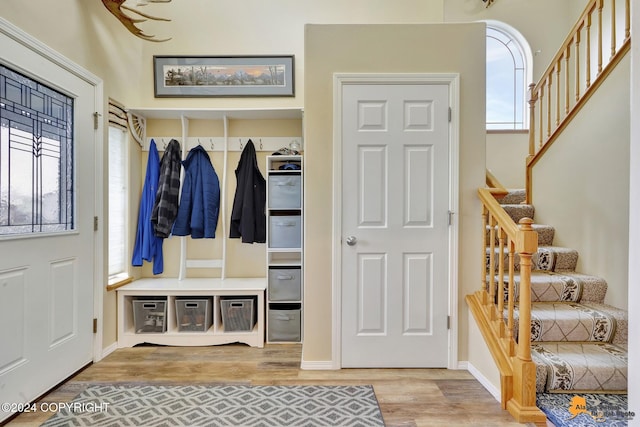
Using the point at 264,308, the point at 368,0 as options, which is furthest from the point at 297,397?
the point at 368,0

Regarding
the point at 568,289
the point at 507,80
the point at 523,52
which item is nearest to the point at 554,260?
the point at 568,289

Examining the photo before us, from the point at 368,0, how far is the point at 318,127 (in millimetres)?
1828

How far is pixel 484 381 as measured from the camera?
2121 mm

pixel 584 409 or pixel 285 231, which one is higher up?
pixel 285 231

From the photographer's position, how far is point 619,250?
2301 mm

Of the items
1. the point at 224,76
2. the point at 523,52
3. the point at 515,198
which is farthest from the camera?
the point at 523,52

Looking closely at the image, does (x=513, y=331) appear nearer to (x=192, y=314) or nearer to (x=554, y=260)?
(x=554, y=260)

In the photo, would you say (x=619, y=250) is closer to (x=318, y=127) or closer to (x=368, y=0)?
(x=318, y=127)

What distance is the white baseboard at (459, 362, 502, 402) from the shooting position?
1970 mm

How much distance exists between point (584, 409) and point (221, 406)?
2.02m

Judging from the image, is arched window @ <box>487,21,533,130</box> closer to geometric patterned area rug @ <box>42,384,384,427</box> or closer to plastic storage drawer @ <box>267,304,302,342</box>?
plastic storage drawer @ <box>267,304,302,342</box>

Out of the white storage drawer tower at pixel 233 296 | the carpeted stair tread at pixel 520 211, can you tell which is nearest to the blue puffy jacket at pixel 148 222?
the white storage drawer tower at pixel 233 296

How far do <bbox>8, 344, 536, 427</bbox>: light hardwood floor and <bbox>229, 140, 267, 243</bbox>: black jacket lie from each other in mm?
985

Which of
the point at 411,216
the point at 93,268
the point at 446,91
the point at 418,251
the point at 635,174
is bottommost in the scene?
the point at 93,268
